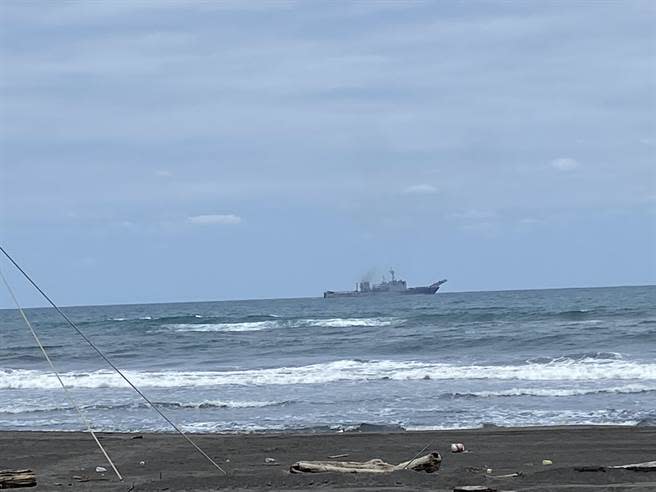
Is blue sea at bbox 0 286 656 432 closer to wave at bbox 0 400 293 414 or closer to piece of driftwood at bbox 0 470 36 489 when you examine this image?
wave at bbox 0 400 293 414

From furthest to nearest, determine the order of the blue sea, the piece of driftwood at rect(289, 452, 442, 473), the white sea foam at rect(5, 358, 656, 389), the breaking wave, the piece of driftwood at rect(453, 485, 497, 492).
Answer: the breaking wave < the white sea foam at rect(5, 358, 656, 389) < the blue sea < the piece of driftwood at rect(289, 452, 442, 473) < the piece of driftwood at rect(453, 485, 497, 492)

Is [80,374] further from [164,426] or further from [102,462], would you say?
[102,462]

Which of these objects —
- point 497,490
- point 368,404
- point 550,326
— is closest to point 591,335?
point 550,326

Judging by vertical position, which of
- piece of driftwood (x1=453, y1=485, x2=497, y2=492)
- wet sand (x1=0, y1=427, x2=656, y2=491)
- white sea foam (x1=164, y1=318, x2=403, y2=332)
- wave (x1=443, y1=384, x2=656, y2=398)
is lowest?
wave (x1=443, y1=384, x2=656, y2=398)

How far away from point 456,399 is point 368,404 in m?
1.62

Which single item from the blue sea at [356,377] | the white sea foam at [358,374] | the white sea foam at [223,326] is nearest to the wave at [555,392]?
the blue sea at [356,377]

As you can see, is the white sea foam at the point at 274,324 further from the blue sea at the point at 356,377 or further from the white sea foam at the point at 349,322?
the blue sea at the point at 356,377

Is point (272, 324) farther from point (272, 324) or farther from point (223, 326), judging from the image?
point (223, 326)

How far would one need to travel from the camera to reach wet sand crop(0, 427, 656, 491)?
923cm

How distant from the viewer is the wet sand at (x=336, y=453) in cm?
923

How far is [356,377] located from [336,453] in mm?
10860

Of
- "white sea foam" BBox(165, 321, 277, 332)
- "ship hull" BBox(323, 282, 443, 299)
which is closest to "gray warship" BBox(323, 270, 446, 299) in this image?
"ship hull" BBox(323, 282, 443, 299)

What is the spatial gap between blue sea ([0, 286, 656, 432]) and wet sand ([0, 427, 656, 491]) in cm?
159

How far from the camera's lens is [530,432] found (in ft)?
44.5
